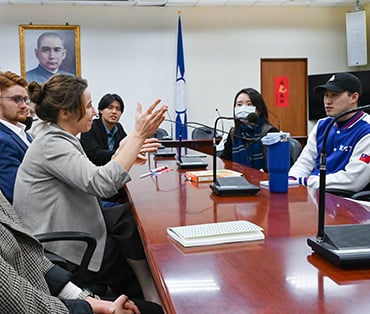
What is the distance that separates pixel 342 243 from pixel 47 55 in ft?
22.0

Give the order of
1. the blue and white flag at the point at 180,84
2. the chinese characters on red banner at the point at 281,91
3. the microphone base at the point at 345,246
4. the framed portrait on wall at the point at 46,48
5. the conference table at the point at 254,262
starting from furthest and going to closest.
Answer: the chinese characters on red banner at the point at 281,91
the blue and white flag at the point at 180,84
the framed portrait on wall at the point at 46,48
the microphone base at the point at 345,246
the conference table at the point at 254,262

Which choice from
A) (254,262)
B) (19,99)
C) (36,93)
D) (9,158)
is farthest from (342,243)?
(19,99)

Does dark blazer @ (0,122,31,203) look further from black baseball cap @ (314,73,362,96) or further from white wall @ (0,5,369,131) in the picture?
white wall @ (0,5,369,131)

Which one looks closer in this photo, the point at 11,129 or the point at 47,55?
the point at 11,129

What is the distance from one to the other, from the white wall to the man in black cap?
4621 millimetres

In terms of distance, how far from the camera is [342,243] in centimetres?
104

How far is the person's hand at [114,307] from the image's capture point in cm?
126

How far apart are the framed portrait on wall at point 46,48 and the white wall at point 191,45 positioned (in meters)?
0.12

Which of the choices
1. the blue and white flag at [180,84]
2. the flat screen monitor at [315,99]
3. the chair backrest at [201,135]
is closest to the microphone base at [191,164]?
the chair backrest at [201,135]

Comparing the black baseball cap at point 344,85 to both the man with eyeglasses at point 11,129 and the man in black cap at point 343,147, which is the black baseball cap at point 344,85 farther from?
the man with eyeglasses at point 11,129

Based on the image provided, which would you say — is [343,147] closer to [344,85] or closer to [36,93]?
[344,85]

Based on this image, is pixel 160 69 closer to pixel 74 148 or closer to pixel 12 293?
pixel 74 148

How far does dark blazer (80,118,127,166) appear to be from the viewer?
3520mm

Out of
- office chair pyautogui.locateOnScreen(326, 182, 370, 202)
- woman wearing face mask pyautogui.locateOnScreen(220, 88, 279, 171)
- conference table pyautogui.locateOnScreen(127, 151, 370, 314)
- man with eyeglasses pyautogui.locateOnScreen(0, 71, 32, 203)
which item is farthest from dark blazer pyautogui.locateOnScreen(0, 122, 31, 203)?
office chair pyautogui.locateOnScreen(326, 182, 370, 202)
